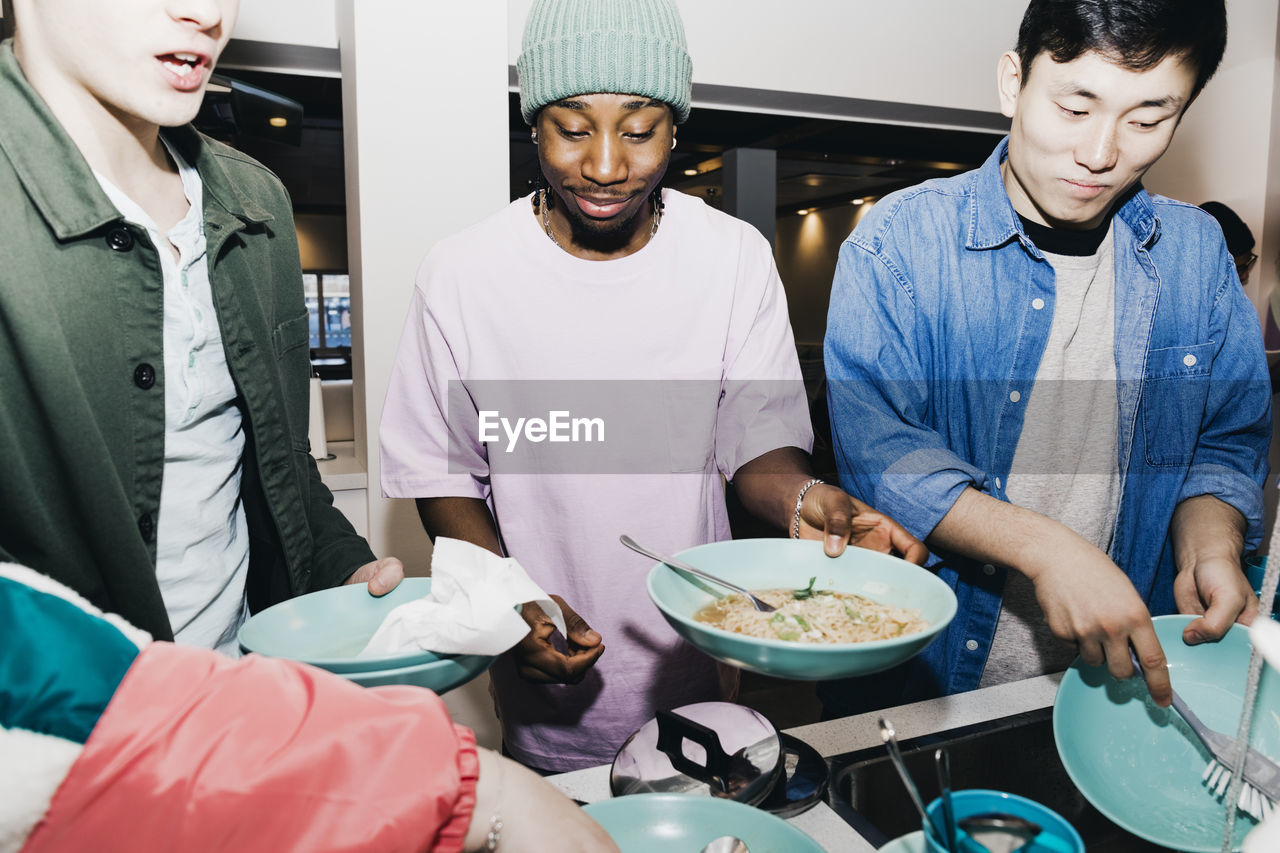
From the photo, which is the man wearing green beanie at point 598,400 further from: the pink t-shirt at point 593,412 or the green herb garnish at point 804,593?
the green herb garnish at point 804,593

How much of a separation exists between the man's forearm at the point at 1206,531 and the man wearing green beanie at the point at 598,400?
1.99 feet

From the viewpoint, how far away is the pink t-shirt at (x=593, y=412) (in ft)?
4.51

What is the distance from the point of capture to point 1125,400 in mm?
1498

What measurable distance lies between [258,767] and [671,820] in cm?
43

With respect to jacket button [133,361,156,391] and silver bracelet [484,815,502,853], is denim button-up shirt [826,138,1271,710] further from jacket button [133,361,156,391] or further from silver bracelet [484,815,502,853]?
jacket button [133,361,156,391]

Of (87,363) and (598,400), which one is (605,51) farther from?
(87,363)

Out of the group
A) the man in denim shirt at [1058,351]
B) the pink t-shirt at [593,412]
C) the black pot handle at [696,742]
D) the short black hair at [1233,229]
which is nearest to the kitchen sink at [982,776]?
the black pot handle at [696,742]

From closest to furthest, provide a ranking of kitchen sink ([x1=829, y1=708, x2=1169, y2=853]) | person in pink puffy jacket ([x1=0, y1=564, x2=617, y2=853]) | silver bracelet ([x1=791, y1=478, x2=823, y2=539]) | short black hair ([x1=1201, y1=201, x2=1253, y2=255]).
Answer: person in pink puffy jacket ([x1=0, y1=564, x2=617, y2=853]), kitchen sink ([x1=829, y1=708, x2=1169, y2=853]), silver bracelet ([x1=791, y1=478, x2=823, y2=539]), short black hair ([x1=1201, y1=201, x2=1253, y2=255])

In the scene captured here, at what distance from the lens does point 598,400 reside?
1.40 m

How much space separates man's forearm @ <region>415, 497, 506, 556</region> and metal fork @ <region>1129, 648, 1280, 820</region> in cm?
89

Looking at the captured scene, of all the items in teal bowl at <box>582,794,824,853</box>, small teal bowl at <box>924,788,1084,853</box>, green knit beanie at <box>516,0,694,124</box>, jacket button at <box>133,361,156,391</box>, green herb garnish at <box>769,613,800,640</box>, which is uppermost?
green knit beanie at <box>516,0,694,124</box>

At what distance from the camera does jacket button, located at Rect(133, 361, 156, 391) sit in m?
1.02

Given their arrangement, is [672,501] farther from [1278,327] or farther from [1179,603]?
[1278,327]

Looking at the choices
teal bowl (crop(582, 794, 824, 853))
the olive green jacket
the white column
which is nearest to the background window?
the white column
